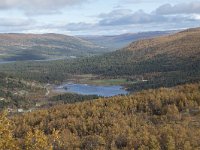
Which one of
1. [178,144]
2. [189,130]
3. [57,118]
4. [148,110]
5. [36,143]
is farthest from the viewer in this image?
[57,118]

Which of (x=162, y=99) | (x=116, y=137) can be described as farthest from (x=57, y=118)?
(x=116, y=137)

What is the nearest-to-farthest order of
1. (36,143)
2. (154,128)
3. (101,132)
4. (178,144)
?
(36,143), (178,144), (154,128), (101,132)

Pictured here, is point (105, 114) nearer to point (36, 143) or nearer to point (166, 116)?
point (166, 116)

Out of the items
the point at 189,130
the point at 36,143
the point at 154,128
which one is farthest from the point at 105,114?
the point at 36,143

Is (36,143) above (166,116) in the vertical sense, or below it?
above

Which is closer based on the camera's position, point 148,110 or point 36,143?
point 36,143

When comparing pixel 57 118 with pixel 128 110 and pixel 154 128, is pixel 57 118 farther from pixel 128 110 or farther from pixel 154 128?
pixel 154 128
